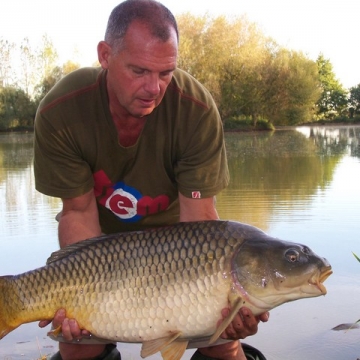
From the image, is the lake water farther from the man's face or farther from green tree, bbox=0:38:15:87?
green tree, bbox=0:38:15:87

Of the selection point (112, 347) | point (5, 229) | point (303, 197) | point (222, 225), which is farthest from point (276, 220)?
point (222, 225)

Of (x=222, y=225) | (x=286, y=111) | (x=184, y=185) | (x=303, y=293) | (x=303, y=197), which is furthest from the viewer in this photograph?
(x=286, y=111)

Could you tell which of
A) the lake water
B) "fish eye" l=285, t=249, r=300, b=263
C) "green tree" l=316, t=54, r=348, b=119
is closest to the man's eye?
"fish eye" l=285, t=249, r=300, b=263

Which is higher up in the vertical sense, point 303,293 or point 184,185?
point 184,185

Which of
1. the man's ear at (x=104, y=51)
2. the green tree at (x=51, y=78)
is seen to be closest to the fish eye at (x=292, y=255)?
the man's ear at (x=104, y=51)

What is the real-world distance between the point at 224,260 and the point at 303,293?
24 cm

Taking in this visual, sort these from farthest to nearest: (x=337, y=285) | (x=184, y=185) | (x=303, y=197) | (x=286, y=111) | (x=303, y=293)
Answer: (x=286, y=111)
(x=303, y=197)
(x=337, y=285)
(x=184, y=185)
(x=303, y=293)

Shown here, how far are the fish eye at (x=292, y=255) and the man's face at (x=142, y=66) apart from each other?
0.67 m

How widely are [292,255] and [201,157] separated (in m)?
0.65

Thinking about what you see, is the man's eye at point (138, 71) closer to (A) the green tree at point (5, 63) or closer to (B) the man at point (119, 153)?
(B) the man at point (119, 153)

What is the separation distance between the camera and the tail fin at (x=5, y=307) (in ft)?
6.66

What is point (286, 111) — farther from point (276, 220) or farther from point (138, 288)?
point (138, 288)

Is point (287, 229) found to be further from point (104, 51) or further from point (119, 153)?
point (104, 51)

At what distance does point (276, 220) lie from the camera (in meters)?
5.09
